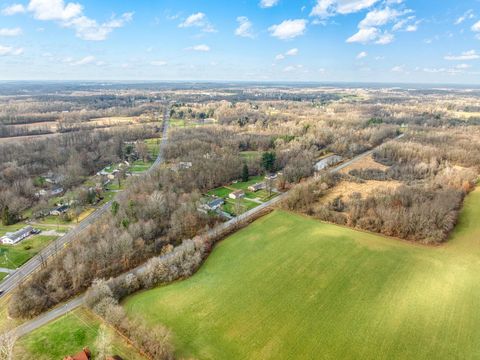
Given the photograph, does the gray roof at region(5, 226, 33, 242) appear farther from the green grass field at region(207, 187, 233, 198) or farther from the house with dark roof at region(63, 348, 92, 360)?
the green grass field at region(207, 187, 233, 198)

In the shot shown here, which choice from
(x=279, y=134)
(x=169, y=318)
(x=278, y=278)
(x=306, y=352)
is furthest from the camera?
(x=279, y=134)

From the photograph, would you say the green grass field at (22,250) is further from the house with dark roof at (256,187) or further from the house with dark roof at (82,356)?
the house with dark roof at (256,187)

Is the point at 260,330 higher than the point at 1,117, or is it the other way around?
the point at 1,117

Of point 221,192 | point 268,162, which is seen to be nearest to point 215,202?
point 221,192

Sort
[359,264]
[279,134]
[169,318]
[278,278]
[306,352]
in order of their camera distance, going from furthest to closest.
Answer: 1. [279,134]
2. [359,264]
3. [278,278]
4. [169,318]
5. [306,352]

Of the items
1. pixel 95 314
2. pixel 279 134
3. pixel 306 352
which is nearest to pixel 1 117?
pixel 279 134

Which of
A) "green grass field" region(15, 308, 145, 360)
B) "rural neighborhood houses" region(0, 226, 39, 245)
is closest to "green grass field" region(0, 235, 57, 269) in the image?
"rural neighborhood houses" region(0, 226, 39, 245)

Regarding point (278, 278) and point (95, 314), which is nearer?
point (95, 314)

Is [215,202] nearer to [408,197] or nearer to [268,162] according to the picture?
[268,162]

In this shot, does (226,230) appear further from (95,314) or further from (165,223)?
(95,314)
